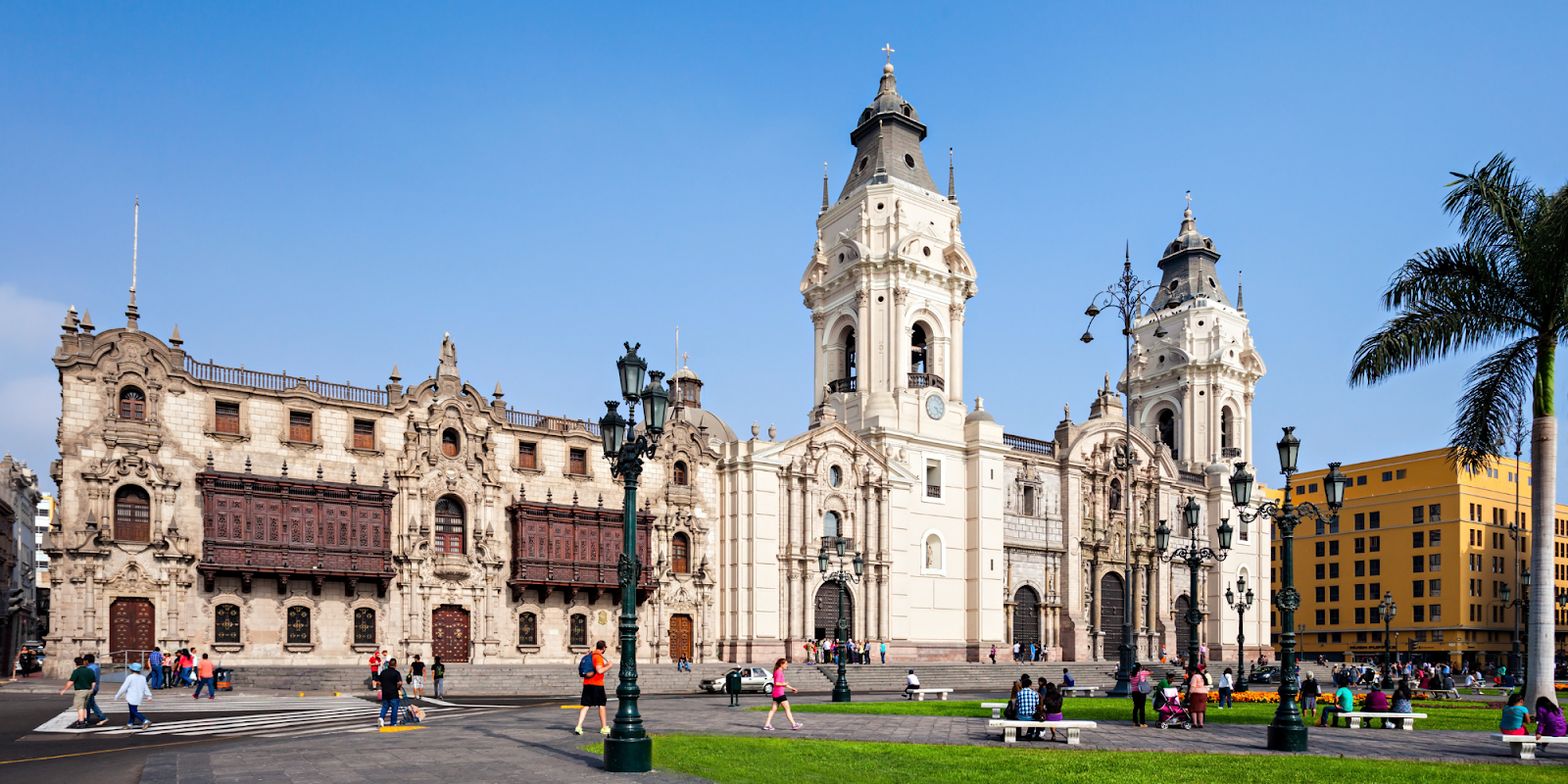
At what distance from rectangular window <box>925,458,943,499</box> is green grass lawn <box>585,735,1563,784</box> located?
39576 mm

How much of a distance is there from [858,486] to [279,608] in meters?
26.5

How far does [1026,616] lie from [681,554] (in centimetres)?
2067

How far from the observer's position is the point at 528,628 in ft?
159

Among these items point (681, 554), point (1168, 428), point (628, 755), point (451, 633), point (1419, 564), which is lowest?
point (1419, 564)

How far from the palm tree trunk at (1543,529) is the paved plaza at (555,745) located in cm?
182

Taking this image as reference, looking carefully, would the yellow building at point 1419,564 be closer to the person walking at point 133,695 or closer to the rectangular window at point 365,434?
the rectangular window at point 365,434

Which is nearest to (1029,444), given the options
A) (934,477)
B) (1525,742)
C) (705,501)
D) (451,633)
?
(934,477)

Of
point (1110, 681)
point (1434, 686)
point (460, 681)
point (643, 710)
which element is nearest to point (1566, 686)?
point (1434, 686)

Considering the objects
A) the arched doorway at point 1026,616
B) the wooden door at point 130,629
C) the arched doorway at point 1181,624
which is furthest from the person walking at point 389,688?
the arched doorway at point 1181,624

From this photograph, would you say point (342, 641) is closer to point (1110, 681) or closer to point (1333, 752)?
point (1110, 681)

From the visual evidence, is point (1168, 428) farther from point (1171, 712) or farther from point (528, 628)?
point (1171, 712)

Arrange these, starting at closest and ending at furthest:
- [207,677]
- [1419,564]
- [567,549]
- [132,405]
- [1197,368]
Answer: [207,677]
[132,405]
[567,549]
[1197,368]
[1419,564]

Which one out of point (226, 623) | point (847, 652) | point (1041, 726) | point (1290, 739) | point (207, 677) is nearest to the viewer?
point (1290, 739)

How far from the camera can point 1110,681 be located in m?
50.8
